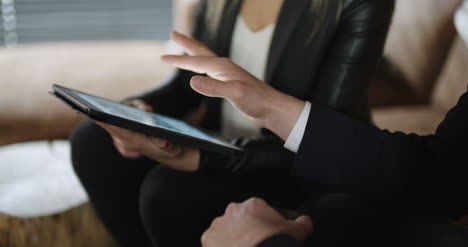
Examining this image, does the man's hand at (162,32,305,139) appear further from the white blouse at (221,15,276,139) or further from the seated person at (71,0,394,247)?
the white blouse at (221,15,276,139)

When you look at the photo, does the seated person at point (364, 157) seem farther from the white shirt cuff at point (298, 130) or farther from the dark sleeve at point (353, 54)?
the dark sleeve at point (353, 54)

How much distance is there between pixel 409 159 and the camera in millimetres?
542

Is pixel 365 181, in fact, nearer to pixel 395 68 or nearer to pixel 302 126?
pixel 302 126

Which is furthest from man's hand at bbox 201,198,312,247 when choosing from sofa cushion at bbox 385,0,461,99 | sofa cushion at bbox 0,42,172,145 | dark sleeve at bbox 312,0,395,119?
sofa cushion at bbox 0,42,172,145

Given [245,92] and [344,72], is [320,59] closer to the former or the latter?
[344,72]

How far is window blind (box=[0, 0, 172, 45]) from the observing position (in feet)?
6.90

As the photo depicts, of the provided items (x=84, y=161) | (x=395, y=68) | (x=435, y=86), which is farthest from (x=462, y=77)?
(x=84, y=161)

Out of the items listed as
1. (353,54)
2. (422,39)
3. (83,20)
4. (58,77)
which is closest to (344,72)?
(353,54)

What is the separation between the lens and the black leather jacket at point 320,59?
0.66 meters

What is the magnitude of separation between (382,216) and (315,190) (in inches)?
5.5

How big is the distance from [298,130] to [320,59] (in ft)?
0.61

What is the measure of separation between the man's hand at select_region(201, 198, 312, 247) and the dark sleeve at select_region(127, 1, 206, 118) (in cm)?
42

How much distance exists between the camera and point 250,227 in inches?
19.0

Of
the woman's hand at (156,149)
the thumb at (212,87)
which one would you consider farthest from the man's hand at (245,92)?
the woman's hand at (156,149)
